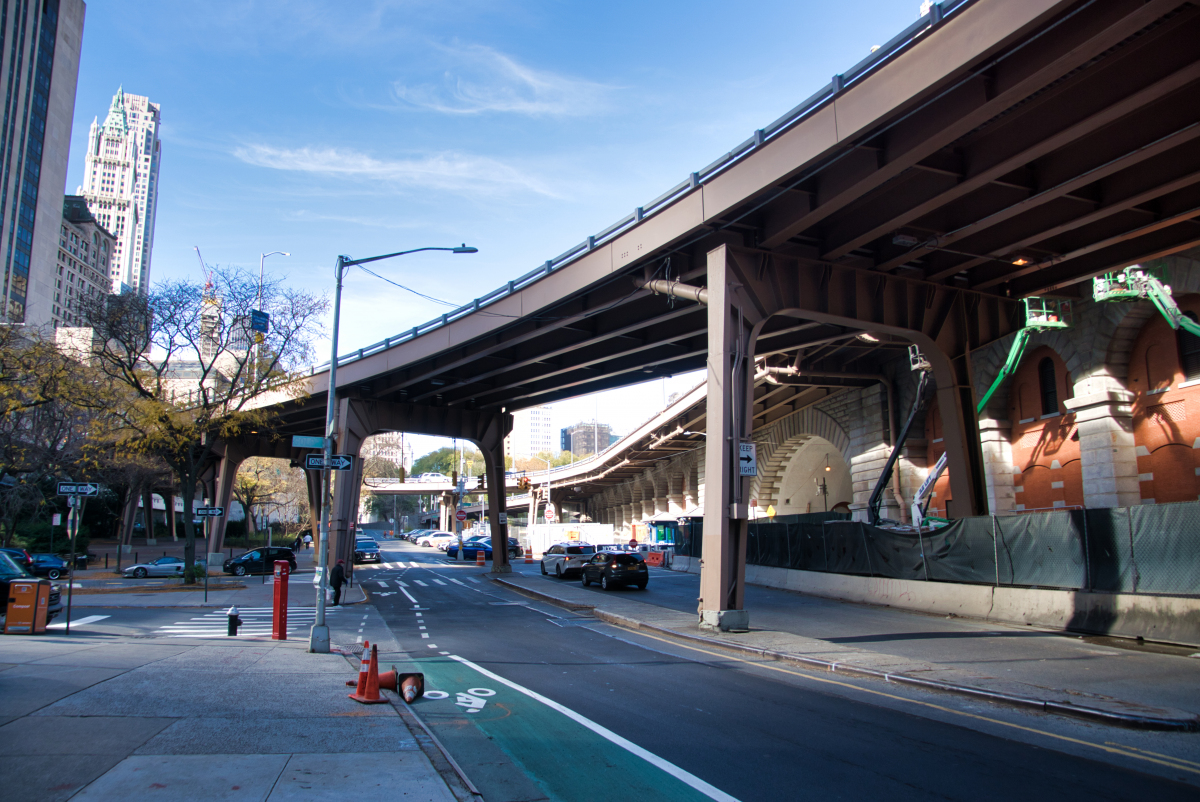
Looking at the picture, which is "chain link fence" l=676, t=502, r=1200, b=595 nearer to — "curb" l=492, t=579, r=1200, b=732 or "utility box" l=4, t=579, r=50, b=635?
"curb" l=492, t=579, r=1200, b=732

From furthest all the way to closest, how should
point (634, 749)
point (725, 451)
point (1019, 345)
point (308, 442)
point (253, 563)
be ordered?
point (253, 563)
point (1019, 345)
point (308, 442)
point (725, 451)
point (634, 749)

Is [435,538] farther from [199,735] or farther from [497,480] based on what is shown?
[199,735]

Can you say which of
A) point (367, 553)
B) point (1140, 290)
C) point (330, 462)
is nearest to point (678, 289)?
point (330, 462)

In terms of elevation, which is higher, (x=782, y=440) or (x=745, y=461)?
(x=782, y=440)

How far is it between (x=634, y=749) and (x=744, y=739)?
1.24m

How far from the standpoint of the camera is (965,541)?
19.8 meters

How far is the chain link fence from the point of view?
14.3m

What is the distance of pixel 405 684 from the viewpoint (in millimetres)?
9570

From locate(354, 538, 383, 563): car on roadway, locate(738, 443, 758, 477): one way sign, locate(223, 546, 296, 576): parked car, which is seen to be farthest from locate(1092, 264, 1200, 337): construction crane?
locate(354, 538, 383, 563): car on roadway

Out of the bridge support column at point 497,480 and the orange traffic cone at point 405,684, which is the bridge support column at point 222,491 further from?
the orange traffic cone at point 405,684

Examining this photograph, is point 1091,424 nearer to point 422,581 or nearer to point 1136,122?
point 1136,122

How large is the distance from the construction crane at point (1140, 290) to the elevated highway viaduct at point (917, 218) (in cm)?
140

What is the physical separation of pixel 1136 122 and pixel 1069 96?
2.02 metres

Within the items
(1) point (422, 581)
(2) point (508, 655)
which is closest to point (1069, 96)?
(2) point (508, 655)
